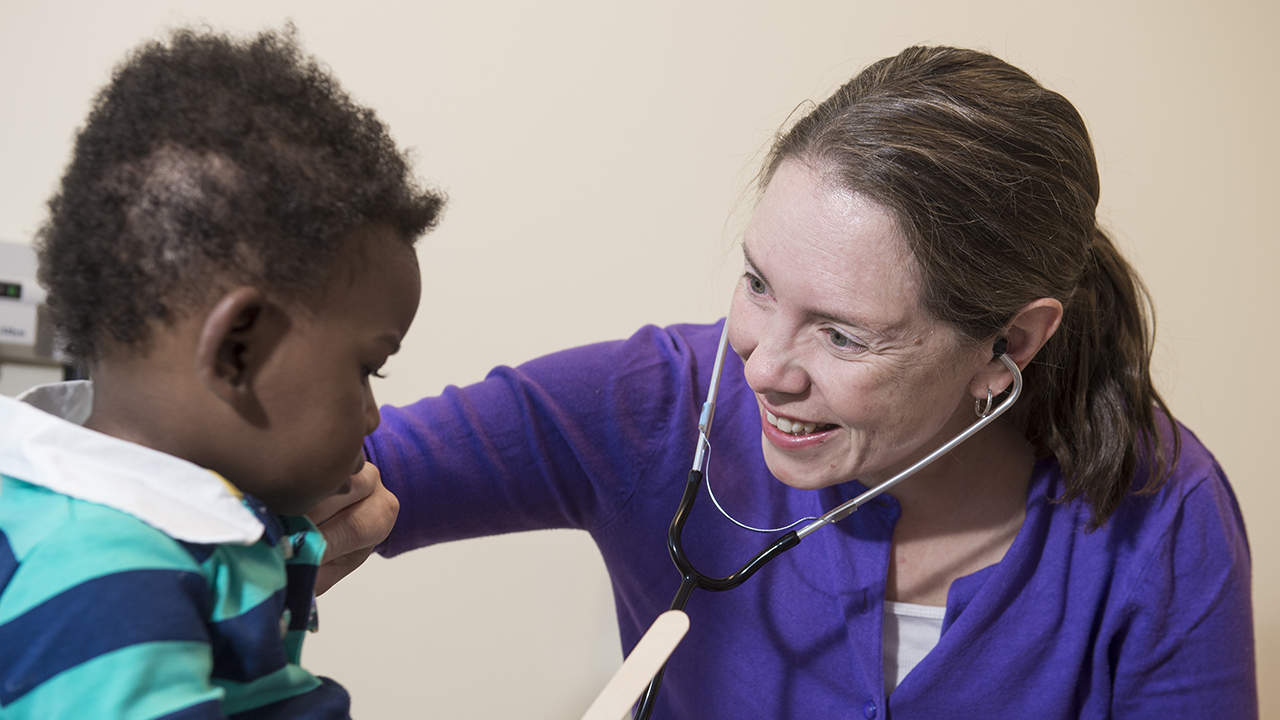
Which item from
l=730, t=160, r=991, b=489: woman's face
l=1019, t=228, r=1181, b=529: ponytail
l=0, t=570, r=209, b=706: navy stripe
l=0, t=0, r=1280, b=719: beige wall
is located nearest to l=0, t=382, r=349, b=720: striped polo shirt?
l=0, t=570, r=209, b=706: navy stripe

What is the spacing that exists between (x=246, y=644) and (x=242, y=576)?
0.13ft

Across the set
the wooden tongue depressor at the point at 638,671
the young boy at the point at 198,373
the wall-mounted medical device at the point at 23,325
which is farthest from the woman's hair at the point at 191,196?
the wall-mounted medical device at the point at 23,325

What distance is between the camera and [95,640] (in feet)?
1.43

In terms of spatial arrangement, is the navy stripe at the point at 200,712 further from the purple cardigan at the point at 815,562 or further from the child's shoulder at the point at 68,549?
the purple cardigan at the point at 815,562

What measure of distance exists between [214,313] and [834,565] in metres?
0.77

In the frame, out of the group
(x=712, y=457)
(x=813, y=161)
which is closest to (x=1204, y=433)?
(x=712, y=457)

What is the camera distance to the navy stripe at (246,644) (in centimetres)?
50

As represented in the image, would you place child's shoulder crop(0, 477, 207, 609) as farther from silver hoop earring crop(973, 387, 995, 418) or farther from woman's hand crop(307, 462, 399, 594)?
silver hoop earring crop(973, 387, 995, 418)

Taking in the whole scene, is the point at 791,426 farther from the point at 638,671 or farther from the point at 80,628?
the point at 80,628

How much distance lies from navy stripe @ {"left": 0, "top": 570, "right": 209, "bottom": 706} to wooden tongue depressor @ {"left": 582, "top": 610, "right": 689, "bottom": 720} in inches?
11.1

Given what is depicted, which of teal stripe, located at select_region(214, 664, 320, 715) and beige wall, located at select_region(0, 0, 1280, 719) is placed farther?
beige wall, located at select_region(0, 0, 1280, 719)

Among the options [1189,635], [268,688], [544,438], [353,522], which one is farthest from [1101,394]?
[268,688]

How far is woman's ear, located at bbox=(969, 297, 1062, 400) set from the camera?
3.06 ft

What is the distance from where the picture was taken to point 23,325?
43.0 inches
